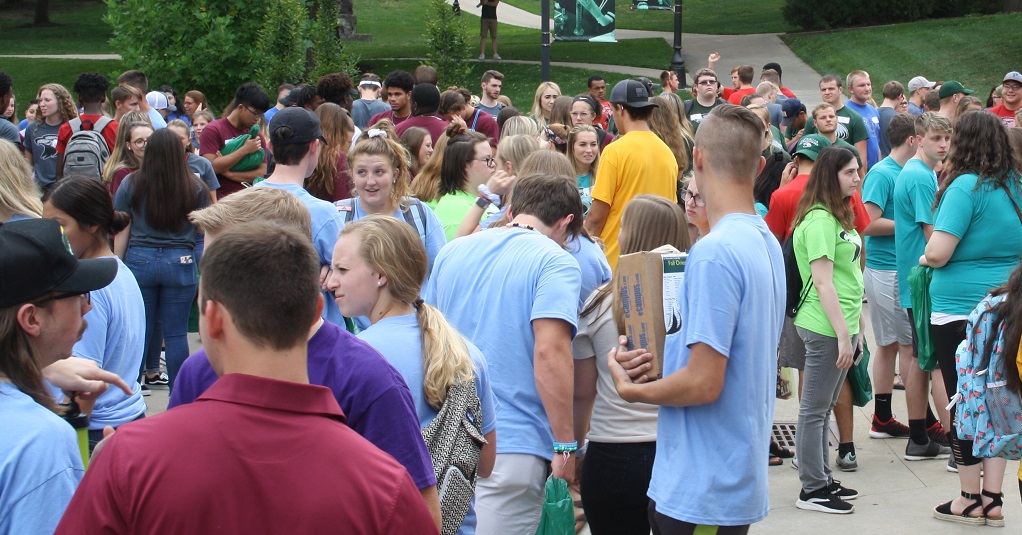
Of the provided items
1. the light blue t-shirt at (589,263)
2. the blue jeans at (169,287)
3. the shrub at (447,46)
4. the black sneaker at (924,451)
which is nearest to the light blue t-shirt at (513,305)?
the light blue t-shirt at (589,263)

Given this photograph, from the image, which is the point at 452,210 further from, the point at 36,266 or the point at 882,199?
the point at 36,266

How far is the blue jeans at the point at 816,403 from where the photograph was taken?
5.94 metres

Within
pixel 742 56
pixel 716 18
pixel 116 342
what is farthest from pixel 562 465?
pixel 716 18

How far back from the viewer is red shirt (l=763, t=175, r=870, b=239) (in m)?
6.57

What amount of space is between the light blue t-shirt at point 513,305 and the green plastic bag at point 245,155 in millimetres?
4885

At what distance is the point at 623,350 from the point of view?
3518 millimetres

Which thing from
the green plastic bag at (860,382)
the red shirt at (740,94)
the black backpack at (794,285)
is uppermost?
the red shirt at (740,94)

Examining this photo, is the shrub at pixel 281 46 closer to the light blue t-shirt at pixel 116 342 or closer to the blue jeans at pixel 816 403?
the blue jeans at pixel 816 403

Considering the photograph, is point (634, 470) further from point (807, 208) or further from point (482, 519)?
point (807, 208)

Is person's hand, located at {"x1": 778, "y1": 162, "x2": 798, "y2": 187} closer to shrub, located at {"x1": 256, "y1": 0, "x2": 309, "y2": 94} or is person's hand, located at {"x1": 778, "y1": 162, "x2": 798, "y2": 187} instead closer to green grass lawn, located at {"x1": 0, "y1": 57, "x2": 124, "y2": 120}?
shrub, located at {"x1": 256, "y1": 0, "x2": 309, "y2": 94}

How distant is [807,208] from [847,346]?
0.87 metres

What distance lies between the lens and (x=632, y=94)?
6883 millimetres

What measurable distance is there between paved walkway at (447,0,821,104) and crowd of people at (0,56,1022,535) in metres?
14.8

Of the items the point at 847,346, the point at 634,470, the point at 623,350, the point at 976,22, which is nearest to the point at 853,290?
the point at 847,346
